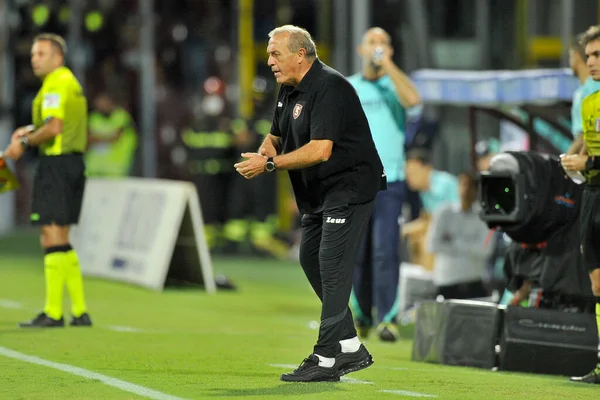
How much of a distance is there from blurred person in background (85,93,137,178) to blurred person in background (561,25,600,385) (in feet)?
46.0

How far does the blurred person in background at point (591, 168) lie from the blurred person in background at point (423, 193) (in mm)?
6085

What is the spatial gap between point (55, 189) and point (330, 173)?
12.0 ft

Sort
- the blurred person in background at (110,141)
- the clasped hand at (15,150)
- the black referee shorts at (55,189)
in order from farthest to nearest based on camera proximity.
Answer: the blurred person in background at (110,141) → the black referee shorts at (55,189) → the clasped hand at (15,150)

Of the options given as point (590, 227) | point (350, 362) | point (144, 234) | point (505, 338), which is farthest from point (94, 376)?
point (144, 234)

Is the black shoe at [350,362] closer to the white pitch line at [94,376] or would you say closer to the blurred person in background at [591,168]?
the white pitch line at [94,376]

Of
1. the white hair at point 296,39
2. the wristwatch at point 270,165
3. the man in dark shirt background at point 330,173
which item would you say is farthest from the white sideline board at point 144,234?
the wristwatch at point 270,165

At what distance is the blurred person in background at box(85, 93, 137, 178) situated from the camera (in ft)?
76.5

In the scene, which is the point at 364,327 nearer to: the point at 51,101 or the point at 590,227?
the point at 51,101

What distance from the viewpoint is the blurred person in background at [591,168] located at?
31.7ft

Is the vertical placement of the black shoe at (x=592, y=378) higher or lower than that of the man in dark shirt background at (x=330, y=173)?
lower

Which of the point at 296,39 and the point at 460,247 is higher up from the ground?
the point at 296,39

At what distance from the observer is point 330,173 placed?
9.06 m

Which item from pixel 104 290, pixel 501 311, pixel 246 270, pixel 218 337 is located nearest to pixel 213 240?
pixel 246 270

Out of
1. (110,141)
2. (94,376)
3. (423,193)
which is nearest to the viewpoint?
(94,376)
